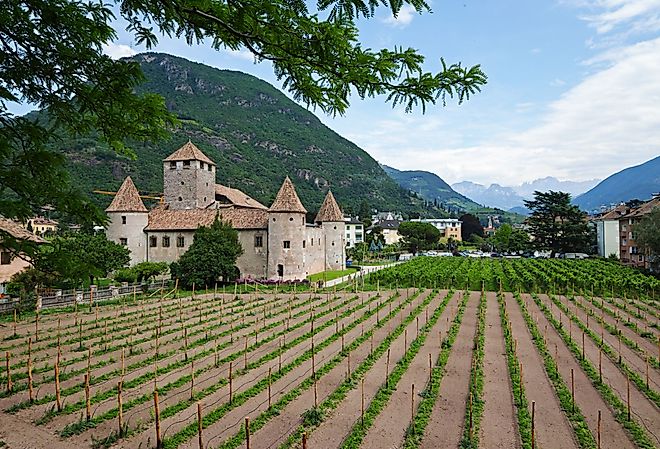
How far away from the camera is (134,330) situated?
17250 mm

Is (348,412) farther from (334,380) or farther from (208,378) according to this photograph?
(208,378)

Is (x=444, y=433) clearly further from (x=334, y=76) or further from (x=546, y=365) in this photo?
(x=334, y=76)

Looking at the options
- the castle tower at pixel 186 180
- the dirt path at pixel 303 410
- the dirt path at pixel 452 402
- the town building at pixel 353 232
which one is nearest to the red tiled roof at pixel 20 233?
the dirt path at pixel 303 410

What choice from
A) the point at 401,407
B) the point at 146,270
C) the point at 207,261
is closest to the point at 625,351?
the point at 401,407

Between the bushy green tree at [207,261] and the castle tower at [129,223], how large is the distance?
7193 millimetres

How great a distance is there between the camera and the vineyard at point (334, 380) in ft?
27.2

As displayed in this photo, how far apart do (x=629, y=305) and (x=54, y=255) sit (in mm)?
28284

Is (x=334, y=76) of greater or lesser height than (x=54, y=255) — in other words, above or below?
above

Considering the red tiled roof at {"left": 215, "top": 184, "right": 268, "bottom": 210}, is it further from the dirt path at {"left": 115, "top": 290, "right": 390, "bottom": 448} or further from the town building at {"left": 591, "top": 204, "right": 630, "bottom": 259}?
the town building at {"left": 591, "top": 204, "right": 630, "bottom": 259}

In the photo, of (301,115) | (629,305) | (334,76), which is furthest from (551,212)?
(301,115)

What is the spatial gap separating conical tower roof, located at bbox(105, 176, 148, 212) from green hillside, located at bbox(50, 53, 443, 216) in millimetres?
34046

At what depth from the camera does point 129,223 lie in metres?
35.9

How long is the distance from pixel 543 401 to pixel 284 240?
84.3 ft

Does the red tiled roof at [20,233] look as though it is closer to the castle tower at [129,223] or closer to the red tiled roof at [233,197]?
the castle tower at [129,223]
